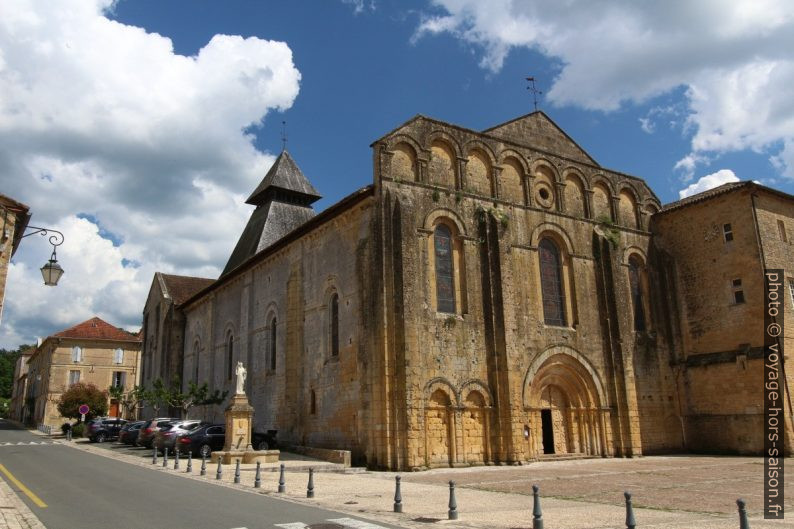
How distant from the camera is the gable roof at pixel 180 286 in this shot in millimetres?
42625

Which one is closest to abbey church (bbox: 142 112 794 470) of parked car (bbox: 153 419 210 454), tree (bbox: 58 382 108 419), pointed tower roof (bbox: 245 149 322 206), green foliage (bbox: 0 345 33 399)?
parked car (bbox: 153 419 210 454)

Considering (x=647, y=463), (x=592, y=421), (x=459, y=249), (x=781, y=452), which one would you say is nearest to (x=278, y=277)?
(x=459, y=249)

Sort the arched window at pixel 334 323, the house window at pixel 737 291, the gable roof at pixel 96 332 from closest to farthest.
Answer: the arched window at pixel 334 323 < the house window at pixel 737 291 < the gable roof at pixel 96 332

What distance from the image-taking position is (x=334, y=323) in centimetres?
2322

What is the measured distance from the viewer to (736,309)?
24469 millimetres

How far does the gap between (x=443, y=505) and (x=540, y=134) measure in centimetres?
1865

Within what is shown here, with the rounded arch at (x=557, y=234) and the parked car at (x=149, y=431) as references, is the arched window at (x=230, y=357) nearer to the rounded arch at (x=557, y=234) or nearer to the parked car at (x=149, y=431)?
the parked car at (x=149, y=431)

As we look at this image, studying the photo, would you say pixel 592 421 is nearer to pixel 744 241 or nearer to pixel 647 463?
pixel 647 463

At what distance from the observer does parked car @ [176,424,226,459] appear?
22.3 metres

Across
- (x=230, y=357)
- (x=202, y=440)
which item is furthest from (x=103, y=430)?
(x=202, y=440)

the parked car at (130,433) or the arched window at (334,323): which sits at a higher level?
the arched window at (334,323)

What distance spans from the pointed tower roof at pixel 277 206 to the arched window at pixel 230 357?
7.19 meters

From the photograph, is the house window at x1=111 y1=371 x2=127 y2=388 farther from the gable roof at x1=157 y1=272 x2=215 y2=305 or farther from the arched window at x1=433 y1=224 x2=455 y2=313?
the arched window at x1=433 y1=224 x2=455 y2=313

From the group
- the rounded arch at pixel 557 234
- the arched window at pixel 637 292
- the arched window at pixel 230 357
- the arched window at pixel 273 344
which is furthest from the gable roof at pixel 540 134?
the arched window at pixel 230 357
